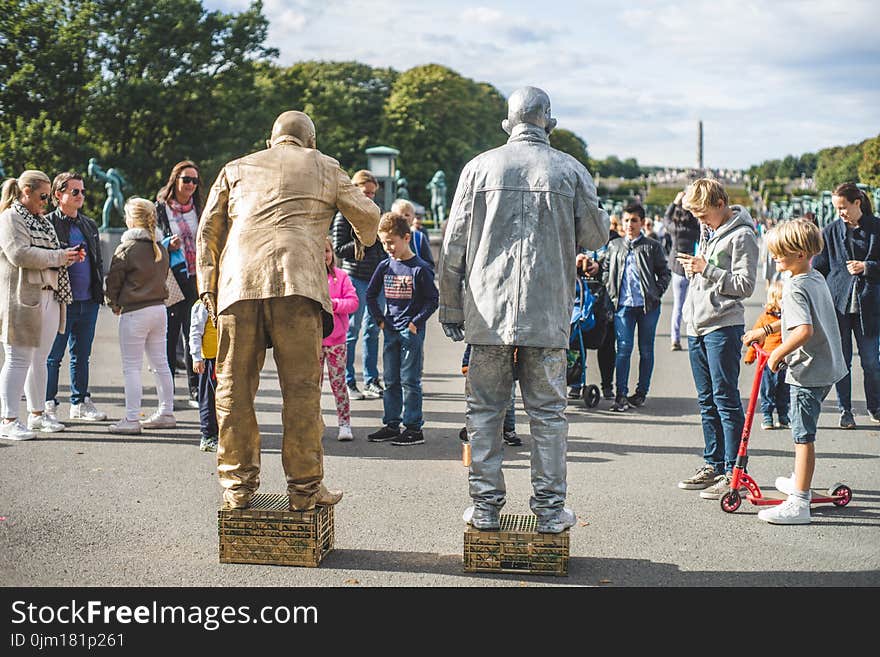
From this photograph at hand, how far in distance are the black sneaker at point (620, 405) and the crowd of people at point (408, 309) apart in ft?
0.07

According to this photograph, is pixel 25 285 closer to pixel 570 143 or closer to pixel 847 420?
pixel 847 420

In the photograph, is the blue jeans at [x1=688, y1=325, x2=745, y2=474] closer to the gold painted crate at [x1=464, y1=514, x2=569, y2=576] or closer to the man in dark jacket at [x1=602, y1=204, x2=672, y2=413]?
the gold painted crate at [x1=464, y1=514, x2=569, y2=576]

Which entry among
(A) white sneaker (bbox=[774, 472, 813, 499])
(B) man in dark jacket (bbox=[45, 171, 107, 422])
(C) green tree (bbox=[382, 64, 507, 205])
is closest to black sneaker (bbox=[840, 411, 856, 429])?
(A) white sneaker (bbox=[774, 472, 813, 499])

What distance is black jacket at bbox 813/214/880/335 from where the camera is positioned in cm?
921

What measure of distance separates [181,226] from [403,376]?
110 inches

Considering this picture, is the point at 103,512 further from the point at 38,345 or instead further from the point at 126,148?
the point at 126,148

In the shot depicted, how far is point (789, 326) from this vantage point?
237 inches

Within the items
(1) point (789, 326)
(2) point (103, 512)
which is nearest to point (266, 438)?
(2) point (103, 512)

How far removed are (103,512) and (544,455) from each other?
2.78 meters

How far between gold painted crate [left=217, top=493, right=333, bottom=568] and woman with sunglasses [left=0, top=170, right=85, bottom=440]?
3.80 meters

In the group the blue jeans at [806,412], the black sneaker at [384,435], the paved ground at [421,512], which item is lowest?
the paved ground at [421,512]

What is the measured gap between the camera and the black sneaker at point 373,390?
414 inches

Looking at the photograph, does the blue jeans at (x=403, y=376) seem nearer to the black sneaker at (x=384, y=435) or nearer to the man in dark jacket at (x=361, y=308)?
the black sneaker at (x=384, y=435)

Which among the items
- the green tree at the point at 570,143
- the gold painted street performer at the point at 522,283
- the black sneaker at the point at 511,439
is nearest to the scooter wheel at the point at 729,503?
the gold painted street performer at the point at 522,283
